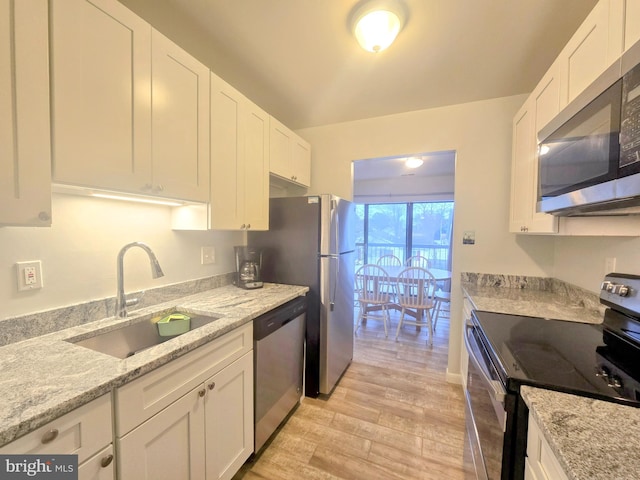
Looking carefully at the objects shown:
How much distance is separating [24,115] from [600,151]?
1879 millimetres

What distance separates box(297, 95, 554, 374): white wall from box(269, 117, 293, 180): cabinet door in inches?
33.4

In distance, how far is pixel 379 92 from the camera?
2070mm

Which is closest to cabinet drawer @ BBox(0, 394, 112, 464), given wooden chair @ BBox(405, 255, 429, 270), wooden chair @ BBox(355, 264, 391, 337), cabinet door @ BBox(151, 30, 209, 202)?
cabinet door @ BBox(151, 30, 209, 202)

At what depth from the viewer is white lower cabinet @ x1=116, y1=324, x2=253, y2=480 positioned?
863 millimetres

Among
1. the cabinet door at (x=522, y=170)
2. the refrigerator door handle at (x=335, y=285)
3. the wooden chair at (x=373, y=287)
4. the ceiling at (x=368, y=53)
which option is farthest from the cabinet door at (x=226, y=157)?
the wooden chair at (x=373, y=287)

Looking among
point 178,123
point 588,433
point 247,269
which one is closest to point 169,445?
point 247,269

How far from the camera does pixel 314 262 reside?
6.68 ft

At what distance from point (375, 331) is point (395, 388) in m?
1.33

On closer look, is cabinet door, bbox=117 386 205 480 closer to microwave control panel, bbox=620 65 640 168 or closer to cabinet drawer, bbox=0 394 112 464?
cabinet drawer, bbox=0 394 112 464

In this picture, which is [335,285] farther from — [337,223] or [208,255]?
[208,255]

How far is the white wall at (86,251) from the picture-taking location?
102cm

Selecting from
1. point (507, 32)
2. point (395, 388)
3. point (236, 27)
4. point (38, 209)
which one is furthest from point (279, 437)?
point (507, 32)

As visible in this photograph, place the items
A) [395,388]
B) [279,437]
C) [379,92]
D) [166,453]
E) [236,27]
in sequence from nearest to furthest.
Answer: [166,453]
[236,27]
[279,437]
[379,92]
[395,388]

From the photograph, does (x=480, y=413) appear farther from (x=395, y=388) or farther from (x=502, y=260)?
(x=502, y=260)
